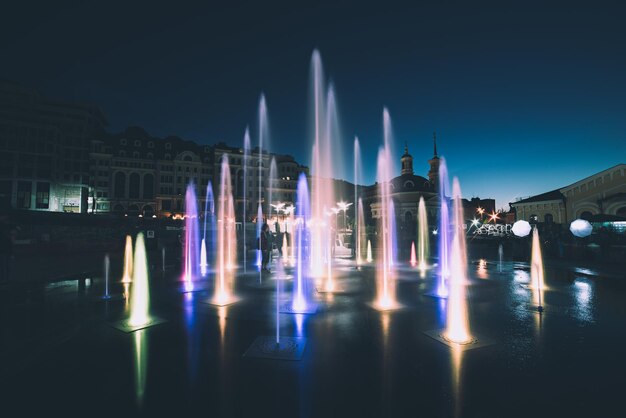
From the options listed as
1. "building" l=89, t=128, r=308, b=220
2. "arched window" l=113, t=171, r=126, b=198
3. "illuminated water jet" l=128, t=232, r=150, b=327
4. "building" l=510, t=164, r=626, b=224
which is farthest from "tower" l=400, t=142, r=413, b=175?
"illuminated water jet" l=128, t=232, r=150, b=327

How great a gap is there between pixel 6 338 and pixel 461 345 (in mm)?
8387

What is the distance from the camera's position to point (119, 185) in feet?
208

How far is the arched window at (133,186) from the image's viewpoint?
64.2 m

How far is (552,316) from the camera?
272 inches

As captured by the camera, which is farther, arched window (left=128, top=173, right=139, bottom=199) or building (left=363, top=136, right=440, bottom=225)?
building (left=363, top=136, right=440, bottom=225)

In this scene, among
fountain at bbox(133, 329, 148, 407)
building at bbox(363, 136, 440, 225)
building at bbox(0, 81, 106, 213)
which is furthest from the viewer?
building at bbox(363, 136, 440, 225)

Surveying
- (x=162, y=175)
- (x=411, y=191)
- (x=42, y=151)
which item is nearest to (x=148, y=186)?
(x=162, y=175)

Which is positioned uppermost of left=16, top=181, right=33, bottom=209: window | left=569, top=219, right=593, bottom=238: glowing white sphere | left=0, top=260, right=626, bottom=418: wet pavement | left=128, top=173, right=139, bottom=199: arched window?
left=128, top=173, right=139, bottom=199: arched window

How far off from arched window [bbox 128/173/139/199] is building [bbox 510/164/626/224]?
238ft

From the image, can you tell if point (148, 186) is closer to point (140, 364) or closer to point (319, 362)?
point (140, 364)

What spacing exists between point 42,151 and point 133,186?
52.6ft

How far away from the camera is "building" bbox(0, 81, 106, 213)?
48.8 m

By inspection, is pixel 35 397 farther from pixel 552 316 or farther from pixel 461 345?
pixel 552 316

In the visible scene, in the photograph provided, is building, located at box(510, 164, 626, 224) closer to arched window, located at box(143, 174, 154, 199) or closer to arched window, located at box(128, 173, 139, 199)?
arched window, located at box(143, 174, 154, 199)
